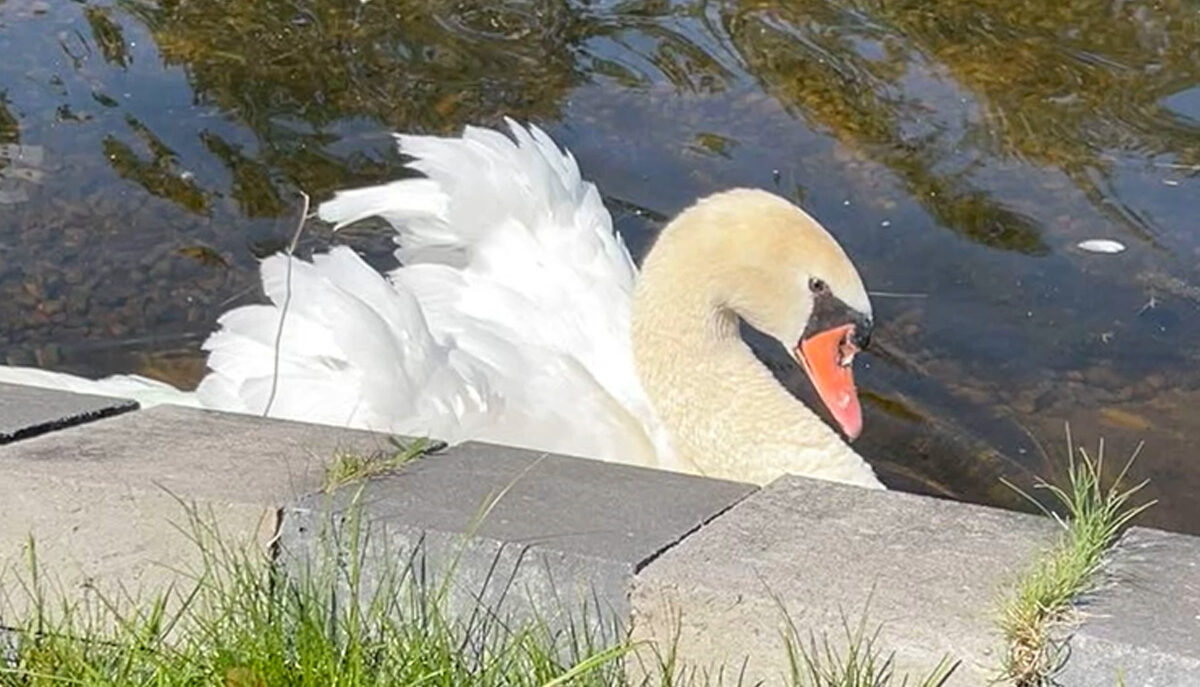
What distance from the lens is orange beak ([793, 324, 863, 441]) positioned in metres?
3.82

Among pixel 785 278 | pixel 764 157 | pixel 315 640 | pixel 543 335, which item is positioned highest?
pixel 764 157

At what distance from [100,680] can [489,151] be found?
2252 mm

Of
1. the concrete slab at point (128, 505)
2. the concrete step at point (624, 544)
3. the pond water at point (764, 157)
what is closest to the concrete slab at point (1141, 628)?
the concrete step at point (624, 544)

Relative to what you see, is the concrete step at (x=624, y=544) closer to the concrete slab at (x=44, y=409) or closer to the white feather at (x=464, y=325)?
the concrete slab at (x=44, y=409)

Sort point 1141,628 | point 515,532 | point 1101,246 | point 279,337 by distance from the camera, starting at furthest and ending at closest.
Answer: point 1101,246, point 279,337, point 515,532, point 1141,628

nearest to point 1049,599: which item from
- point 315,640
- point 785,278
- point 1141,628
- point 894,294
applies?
point 1141,628

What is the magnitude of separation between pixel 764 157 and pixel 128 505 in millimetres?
4054

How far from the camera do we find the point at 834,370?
12.7 feet

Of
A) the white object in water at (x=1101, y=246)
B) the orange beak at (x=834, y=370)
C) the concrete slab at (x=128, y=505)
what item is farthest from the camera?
the white object in water at (x=1101, y=246)

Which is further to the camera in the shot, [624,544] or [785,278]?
[785,278]

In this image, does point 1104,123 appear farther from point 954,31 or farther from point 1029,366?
point 1029,366

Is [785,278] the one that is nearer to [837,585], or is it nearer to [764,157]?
[837,585]

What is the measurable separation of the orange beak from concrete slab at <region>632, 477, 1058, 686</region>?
1.40 meters

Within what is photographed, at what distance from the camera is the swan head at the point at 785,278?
3.67 metres
